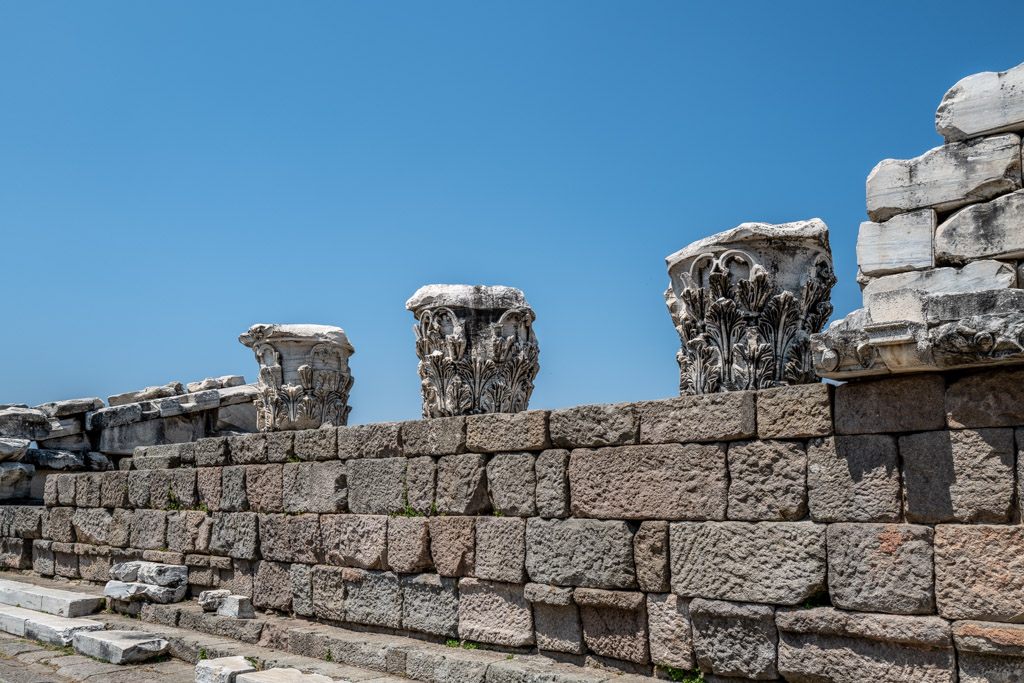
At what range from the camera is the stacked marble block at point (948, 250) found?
4.73 m

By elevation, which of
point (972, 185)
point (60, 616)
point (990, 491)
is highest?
point (972, 185)

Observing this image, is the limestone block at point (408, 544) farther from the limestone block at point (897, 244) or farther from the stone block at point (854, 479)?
the limestone block at point (897, 244)

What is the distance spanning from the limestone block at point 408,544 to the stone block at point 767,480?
284 cm

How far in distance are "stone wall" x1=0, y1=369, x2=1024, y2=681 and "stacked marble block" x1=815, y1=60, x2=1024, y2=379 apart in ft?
1.16

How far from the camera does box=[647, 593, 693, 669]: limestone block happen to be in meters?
6.02

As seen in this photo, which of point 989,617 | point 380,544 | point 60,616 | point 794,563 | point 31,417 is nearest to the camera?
point 989,617

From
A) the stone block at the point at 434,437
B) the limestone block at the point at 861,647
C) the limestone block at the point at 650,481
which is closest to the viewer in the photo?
the limestone block at the point at 861,647

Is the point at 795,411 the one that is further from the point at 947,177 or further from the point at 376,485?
the point at 376,485

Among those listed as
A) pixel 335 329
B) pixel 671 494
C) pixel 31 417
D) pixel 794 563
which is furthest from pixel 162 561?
pixel 794 563

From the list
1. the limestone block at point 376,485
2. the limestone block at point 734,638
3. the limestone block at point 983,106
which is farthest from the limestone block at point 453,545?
the limestone block at point 983,106

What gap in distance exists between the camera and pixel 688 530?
6.05m

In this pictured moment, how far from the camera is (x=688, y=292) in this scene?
6.53 metres

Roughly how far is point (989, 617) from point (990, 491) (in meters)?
0.63

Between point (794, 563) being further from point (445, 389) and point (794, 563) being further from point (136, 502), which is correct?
point (136, 502)
